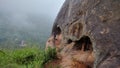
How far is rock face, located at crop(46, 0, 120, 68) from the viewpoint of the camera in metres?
15.7

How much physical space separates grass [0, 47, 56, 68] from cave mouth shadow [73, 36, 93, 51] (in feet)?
5.81

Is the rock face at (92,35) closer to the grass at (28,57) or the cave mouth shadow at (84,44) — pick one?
the cave mouth shadow at (84,44)

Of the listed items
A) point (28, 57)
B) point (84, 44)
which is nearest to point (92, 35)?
point (84, 44)

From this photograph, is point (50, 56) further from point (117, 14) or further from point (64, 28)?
point (117, 14)

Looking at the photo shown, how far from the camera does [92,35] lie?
17094 mm

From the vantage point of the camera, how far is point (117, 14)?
17.1m

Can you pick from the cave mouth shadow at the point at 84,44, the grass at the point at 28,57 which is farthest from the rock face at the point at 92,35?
the grass at the point at 28,57

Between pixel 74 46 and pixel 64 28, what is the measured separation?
6.64ft

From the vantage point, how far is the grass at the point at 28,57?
20.9 meters

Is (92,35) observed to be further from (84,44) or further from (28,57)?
(28,57)

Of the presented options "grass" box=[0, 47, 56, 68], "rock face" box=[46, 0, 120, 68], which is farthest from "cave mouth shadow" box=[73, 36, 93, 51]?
"grass" box=[0, 47, 56, 68]

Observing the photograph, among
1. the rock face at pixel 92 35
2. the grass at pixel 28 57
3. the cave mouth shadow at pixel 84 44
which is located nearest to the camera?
the rock face at pixel 92 35

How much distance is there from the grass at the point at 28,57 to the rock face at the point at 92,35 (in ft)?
2.52

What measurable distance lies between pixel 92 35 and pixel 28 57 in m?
7.61
